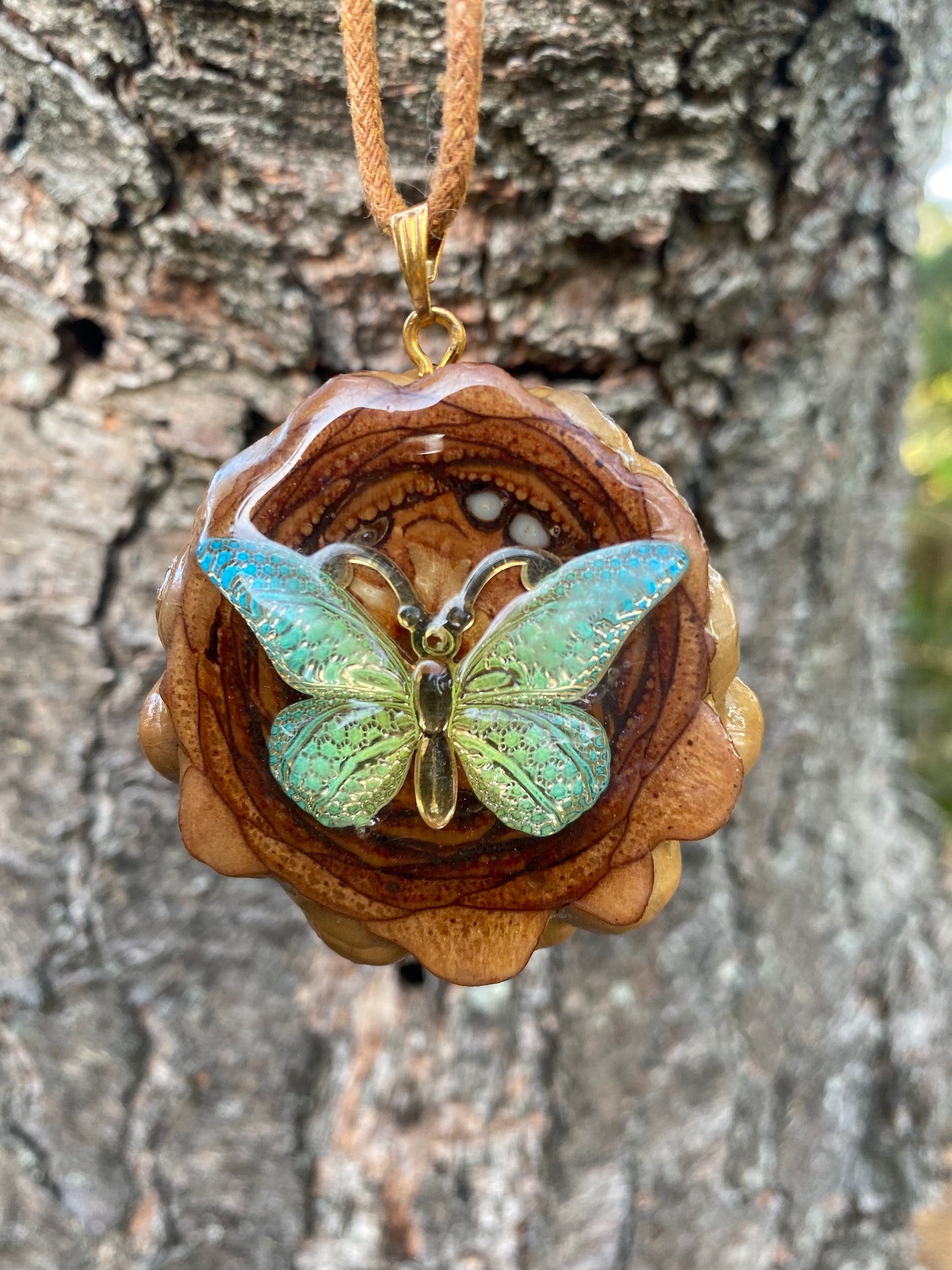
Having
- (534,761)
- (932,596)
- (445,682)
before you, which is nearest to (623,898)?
(534,761)

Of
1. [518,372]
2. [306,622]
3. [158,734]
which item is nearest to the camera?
[306,622]

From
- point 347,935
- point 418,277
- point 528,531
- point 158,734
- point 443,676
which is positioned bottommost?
point 347,935

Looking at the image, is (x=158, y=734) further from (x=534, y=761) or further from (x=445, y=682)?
(x=534, y=761)

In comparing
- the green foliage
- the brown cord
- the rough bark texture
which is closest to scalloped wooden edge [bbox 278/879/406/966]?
the rough bark texture

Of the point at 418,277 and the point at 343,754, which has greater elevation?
the point at 418,277

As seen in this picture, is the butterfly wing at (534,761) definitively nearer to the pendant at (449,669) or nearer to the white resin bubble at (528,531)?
the pendant at (449,669)

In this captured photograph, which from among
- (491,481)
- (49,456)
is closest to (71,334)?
(49,456)
